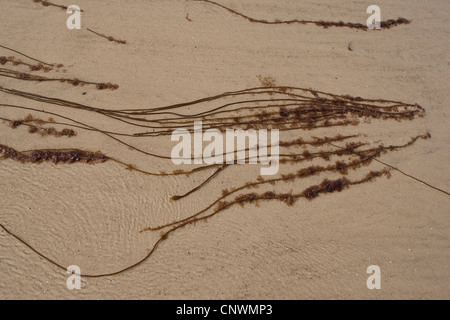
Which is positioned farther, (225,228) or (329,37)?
(329,37)

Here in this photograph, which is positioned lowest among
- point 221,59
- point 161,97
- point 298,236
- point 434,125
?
point 298,236

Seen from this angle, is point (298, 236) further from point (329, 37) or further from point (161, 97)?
point (329, 37)

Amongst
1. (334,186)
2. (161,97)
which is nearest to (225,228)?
(334,186)

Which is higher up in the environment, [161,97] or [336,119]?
[161,97]

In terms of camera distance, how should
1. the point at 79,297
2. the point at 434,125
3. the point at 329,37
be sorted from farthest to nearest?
the point at 329,37 < the point at 434,125 < the point at 79,297

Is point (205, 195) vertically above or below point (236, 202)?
above

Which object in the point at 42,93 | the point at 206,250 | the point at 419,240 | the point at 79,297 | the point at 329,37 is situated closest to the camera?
the point at 79,297
